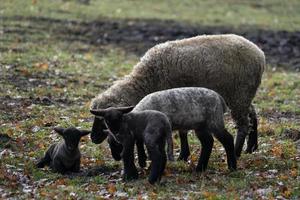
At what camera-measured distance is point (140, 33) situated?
33.9 metres

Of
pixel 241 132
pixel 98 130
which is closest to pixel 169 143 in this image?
pixel 98 130

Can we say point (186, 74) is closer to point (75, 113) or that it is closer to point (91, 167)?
point (91, 167)

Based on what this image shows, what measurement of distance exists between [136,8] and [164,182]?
30.6 m

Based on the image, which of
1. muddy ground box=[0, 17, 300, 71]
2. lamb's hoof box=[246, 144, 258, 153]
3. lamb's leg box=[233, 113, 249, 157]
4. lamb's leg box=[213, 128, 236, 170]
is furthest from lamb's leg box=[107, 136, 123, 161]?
muddy ground box=[0, 17, 300, 71]

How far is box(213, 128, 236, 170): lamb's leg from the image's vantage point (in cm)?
1295

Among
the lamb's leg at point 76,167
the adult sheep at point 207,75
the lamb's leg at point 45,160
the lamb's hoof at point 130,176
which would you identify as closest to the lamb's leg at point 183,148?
the adult sheep at point 207,75

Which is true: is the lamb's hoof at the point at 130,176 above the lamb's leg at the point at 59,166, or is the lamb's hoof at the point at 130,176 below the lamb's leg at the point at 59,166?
above

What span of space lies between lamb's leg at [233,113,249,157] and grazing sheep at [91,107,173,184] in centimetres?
259

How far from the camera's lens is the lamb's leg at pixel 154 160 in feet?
39.6

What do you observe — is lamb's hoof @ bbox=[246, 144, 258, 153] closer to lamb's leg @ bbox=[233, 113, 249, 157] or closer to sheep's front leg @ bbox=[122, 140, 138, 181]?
lamb's leg @ bbox=[233, 113, 249, 157]

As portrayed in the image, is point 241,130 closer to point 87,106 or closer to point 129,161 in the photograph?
point 129,161

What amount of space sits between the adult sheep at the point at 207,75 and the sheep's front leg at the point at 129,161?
6.80ft

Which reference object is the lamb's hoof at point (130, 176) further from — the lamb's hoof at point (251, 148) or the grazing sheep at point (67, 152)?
the lamb's hoof at point (251, 148)

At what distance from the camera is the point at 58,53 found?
94.5 feet
